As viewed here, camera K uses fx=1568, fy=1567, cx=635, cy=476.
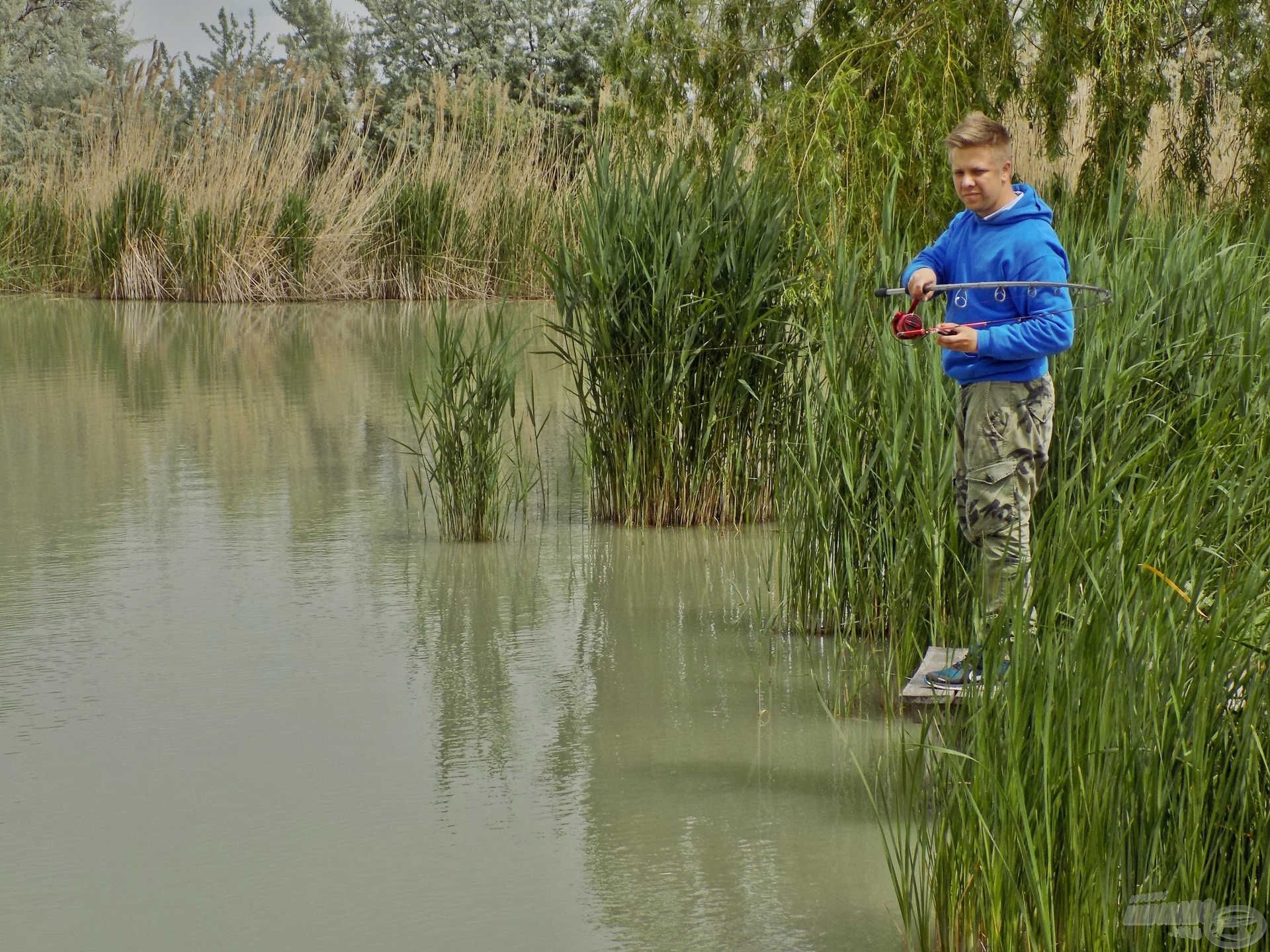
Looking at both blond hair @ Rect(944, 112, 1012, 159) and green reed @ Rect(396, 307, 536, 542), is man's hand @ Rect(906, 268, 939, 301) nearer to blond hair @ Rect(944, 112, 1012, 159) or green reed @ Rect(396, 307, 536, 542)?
blond hair @ Rect(944, 112, 1012, 159)

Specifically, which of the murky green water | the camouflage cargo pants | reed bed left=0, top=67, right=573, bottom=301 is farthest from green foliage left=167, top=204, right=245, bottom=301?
the camouflage cargo pants

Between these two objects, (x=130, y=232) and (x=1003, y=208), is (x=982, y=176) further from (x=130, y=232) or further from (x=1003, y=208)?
(x=130, y=232)

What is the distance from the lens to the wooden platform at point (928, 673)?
3658 mm

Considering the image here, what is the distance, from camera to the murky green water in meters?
3.09

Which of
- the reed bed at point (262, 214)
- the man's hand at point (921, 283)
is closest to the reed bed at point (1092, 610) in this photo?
the man's hand at point (921, 283)

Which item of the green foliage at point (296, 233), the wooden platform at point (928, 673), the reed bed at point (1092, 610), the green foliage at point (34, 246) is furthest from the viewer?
the green foliage at point (34, 246)

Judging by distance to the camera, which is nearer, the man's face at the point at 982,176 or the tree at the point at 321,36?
the man's face at the point at 982,176

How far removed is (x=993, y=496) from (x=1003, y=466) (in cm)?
8

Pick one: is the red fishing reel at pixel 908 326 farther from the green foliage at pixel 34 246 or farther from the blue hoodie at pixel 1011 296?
the green foliage at pixel 34 246

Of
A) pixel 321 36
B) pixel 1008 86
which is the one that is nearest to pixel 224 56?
pixel 321 36

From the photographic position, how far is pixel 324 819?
3.50 metres

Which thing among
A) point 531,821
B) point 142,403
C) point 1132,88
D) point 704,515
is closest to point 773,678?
point 531,821

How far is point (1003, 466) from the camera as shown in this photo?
3.86 m

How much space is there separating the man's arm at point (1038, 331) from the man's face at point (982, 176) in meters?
0.20
